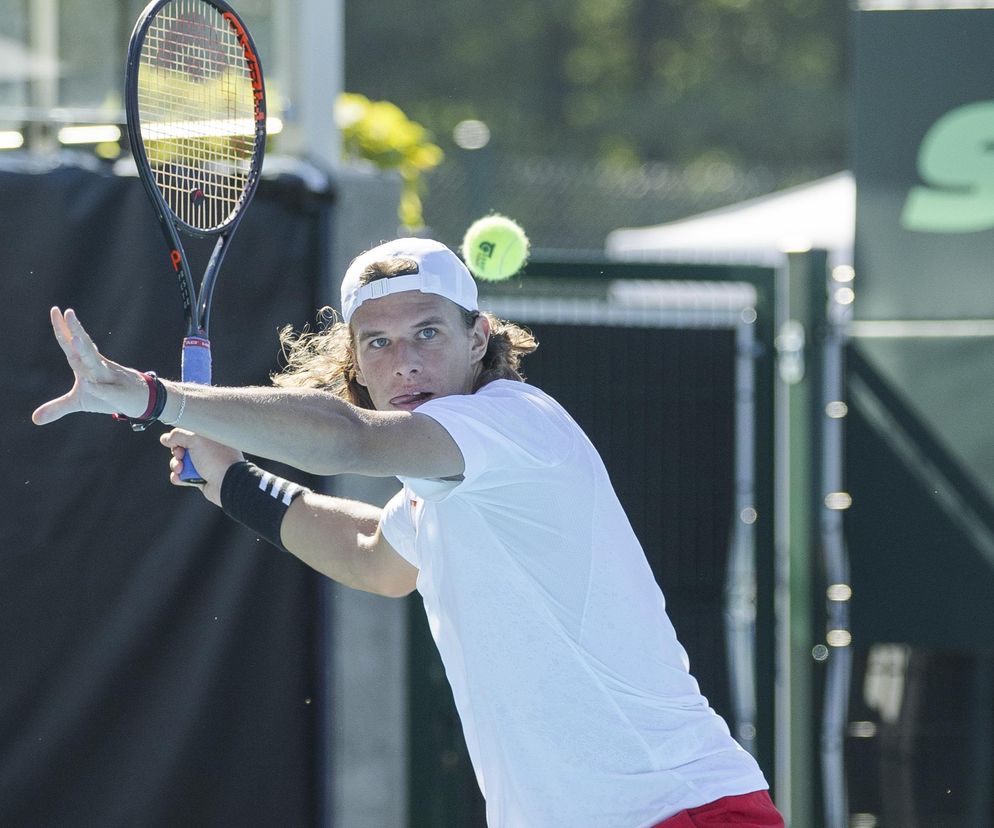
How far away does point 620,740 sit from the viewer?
300 centimetres

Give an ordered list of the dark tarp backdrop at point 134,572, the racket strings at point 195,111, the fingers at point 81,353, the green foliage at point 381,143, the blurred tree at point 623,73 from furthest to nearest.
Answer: the blurred tree at point 623,73
the green foliage at point 381,143
the dark tarp backdrop at point 134,572
the racket strings at point 195,111
the fingers at point 81,353

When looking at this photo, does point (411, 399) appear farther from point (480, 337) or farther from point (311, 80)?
point (311, 80)

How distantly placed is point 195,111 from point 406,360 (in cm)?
132

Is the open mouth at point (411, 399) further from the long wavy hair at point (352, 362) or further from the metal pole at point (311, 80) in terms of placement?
the metal pole at point (311, 80)

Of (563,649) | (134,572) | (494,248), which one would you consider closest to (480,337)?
(494,248)

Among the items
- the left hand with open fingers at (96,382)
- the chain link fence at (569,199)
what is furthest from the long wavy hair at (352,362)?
the chain link fence at (569,199)

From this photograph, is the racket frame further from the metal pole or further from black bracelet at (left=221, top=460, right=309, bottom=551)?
the metal pole

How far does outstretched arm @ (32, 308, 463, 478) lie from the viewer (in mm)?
2609

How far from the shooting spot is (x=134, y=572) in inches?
177

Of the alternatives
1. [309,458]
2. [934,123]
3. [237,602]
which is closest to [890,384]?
[934,123]

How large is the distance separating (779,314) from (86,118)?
2.28 m

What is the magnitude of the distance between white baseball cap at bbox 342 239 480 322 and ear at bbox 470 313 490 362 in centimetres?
4

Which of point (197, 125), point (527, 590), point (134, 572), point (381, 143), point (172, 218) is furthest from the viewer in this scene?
point (381, 143)

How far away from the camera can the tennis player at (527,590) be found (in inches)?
114
